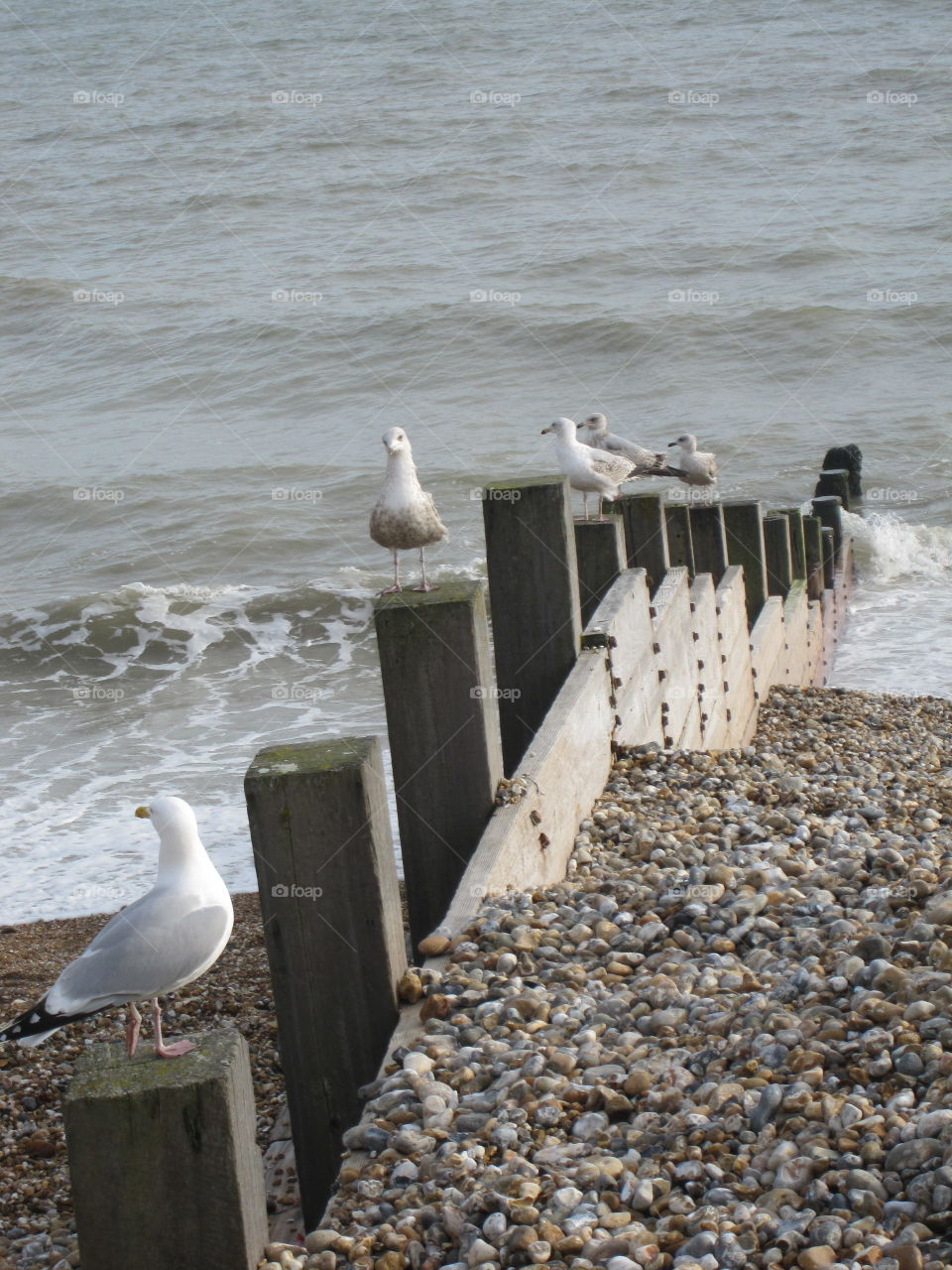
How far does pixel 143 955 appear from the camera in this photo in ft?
10.6

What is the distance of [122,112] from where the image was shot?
38.5m

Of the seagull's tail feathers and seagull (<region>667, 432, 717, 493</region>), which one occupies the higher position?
seagull (<region>667, 432, 717, 493</region>)

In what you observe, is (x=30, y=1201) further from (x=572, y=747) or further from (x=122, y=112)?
(x=122, y=112)

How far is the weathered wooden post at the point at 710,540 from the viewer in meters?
9.52

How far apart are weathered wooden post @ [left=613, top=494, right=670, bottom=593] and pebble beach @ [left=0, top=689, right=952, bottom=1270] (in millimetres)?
2455

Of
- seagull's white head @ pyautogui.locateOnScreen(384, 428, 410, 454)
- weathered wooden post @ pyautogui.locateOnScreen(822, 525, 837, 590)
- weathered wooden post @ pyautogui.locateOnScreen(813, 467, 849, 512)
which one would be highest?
seagull's white head @ pyautogui.locateOnScreen(384, 428, 410, 454)

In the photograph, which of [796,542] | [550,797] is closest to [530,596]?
[550,797]

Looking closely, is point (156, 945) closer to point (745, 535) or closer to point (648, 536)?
point (648, 536)

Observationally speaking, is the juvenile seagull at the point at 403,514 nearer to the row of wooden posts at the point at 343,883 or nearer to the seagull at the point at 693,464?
the row of wooden posts at the point at 343,883

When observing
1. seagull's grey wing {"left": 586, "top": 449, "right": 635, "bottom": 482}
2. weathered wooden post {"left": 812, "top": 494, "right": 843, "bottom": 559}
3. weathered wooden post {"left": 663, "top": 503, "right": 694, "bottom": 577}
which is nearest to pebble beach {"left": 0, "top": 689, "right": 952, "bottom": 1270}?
seagull's grey wing {"left": 586, "top": 449, "right": 635, "bottom": 482}

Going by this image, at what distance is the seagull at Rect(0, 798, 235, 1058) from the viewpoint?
3207 mm

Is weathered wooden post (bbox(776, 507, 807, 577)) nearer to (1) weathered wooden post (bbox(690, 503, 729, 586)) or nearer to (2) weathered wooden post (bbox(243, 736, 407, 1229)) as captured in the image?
(1) weathered wooden post (bbox(690, 503, 729, 586))

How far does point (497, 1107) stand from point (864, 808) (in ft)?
9.55

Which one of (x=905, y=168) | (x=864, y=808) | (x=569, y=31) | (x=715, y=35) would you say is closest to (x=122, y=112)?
(x=569, y=31)
